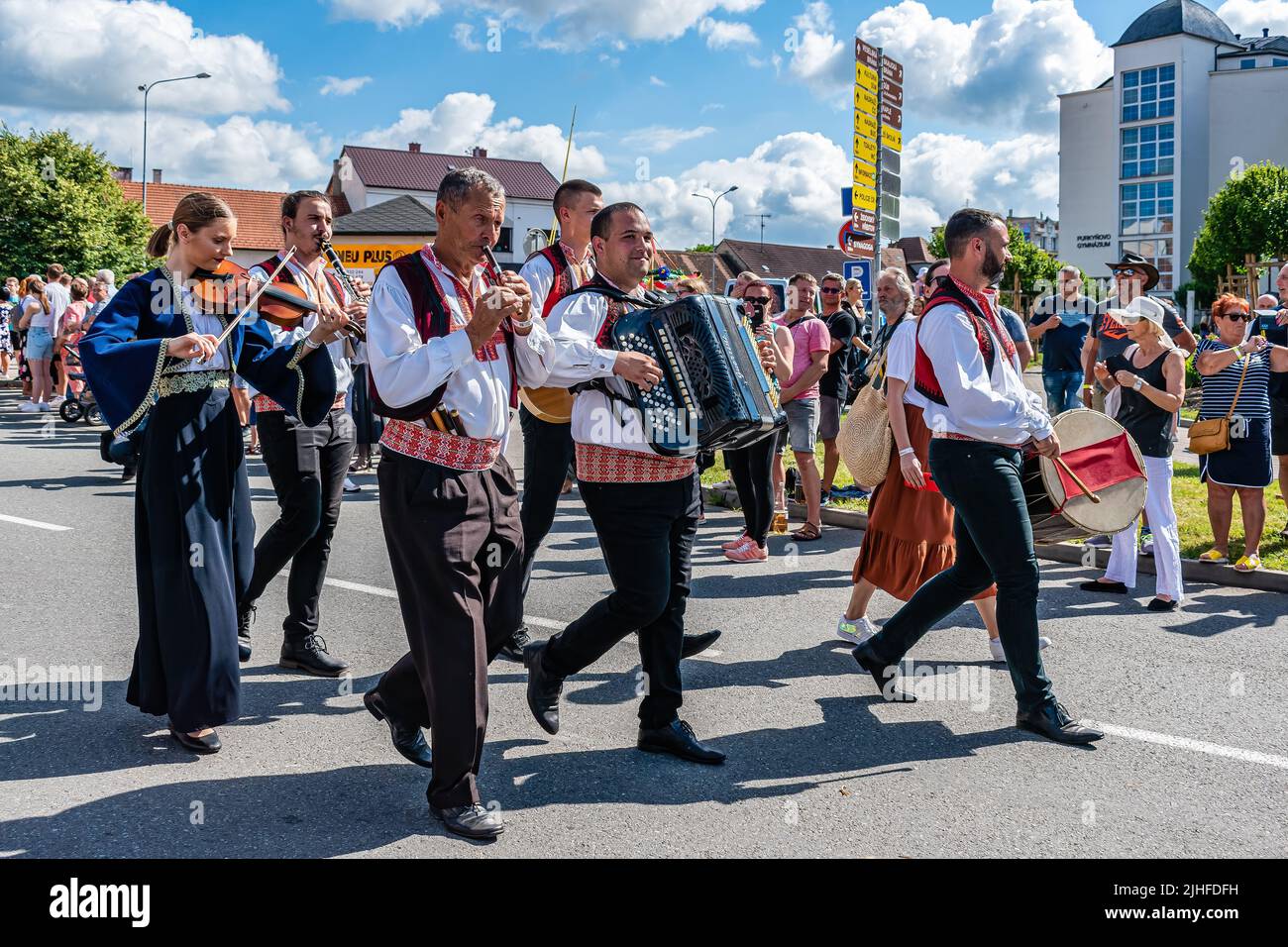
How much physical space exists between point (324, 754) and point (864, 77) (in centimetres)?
1348

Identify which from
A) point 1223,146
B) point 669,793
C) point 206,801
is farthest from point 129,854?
point 1223,146

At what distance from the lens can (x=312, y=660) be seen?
17.3 ft

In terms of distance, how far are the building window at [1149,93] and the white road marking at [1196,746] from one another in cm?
8159

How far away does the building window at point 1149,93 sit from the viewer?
75.9 m

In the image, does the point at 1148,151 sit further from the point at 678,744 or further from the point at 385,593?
the point at 678,744

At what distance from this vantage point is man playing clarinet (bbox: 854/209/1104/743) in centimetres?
454

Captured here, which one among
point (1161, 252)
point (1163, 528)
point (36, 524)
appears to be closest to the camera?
point (1163, 528)

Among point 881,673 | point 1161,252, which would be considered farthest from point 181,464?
point 1161,252

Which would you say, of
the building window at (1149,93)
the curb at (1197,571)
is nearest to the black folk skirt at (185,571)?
the curb at (1197,571)

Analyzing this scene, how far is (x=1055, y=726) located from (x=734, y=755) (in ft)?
4.20

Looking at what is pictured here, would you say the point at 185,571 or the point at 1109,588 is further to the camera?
the point at 1109,588

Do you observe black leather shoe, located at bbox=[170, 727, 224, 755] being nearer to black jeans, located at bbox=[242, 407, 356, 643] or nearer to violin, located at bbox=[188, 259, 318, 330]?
black jeans, located at bbox=[242, 407, 356, 643]
